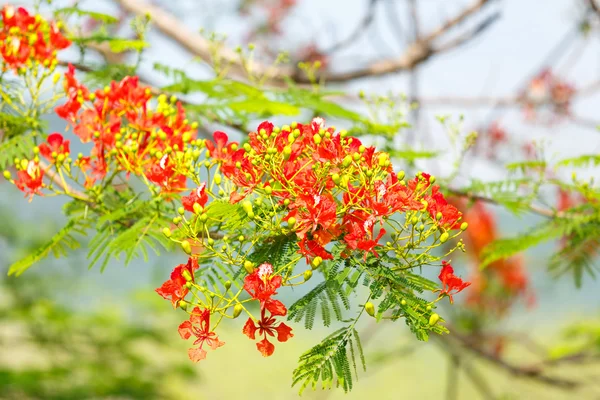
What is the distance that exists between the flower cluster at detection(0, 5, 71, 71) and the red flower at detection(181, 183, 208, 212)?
2.35ft

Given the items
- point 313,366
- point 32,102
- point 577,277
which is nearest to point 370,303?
point 313,366

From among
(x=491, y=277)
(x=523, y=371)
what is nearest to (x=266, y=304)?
(x=523, y=371)

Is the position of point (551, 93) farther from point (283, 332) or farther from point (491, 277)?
point (283, 332)

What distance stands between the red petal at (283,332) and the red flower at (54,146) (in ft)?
2.12

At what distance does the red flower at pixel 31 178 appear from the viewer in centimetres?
118

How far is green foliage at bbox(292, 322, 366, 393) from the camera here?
74cm

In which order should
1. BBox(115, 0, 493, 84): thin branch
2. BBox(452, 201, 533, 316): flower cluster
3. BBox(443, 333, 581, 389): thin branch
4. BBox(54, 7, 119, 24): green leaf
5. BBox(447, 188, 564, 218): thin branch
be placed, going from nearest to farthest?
BBox(54, 7, 119, 24): green leaf, BBox(447, 188, 564, 218): thin branch, BBox(443, 333, 581, 389): thin branch, BBox(115, 0, 493, 84): thin branch, BBox(452, 201, 533, 316): flower cluster

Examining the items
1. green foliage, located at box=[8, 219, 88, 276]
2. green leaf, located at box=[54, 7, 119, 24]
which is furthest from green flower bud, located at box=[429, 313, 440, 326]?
green leaf, located at box=[54, 7, 119, 24]

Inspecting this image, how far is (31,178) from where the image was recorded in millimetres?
1179

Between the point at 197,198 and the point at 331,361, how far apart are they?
0.30 metres

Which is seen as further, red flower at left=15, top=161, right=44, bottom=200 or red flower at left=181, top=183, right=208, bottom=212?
red flower at left=15, top=161, right=44, bottom=200

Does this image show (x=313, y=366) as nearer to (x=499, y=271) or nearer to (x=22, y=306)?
(x=499, y=271)

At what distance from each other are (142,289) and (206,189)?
4.26 m

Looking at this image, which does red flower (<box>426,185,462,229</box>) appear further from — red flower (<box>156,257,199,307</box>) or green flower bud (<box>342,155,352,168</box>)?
red flower (<box>156,257,199,307</box>)
